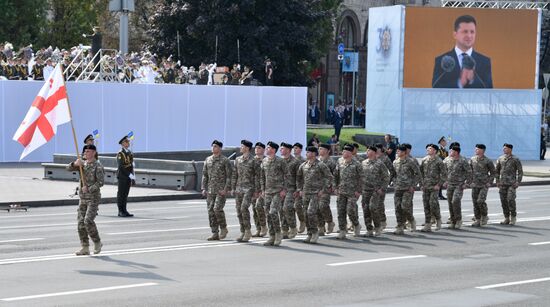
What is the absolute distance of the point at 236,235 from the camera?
2205 centimetres

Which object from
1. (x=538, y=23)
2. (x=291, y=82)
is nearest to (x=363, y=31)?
(x=291, y=82)

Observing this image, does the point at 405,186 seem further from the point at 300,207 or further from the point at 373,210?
the point at 300,207

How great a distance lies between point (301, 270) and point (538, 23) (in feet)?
130

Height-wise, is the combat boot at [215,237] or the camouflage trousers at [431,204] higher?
the camouflage trousers at [431,204]

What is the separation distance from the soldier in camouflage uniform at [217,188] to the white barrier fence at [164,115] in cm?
2237

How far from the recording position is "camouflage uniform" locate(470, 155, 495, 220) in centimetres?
2467

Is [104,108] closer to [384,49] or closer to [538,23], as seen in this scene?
[384,49]

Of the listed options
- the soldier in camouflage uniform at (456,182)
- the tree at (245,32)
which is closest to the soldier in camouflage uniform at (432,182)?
the soldier in camouflage uniform at (456,182)

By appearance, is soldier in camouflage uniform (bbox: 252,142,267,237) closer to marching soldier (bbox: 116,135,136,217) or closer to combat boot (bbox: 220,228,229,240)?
combat boot (bbox: 220,228,229,240)

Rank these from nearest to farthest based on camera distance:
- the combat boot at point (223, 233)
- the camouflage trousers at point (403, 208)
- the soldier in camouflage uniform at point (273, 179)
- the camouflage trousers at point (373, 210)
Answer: the soldier in camouflage uniform at point (273, 179)
the combat boot at point (223, 233)
the camouflage trousers at point (373, 210)
the camouflage trousers at point (403, 208)

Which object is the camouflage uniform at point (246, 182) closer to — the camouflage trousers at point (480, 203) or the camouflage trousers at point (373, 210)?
the camouflage trousers at point (373, 210)

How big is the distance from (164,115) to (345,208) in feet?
84.1

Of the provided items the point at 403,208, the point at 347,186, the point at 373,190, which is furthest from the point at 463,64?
the point at 347,186

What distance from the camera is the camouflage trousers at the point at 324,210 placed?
69.9ft
